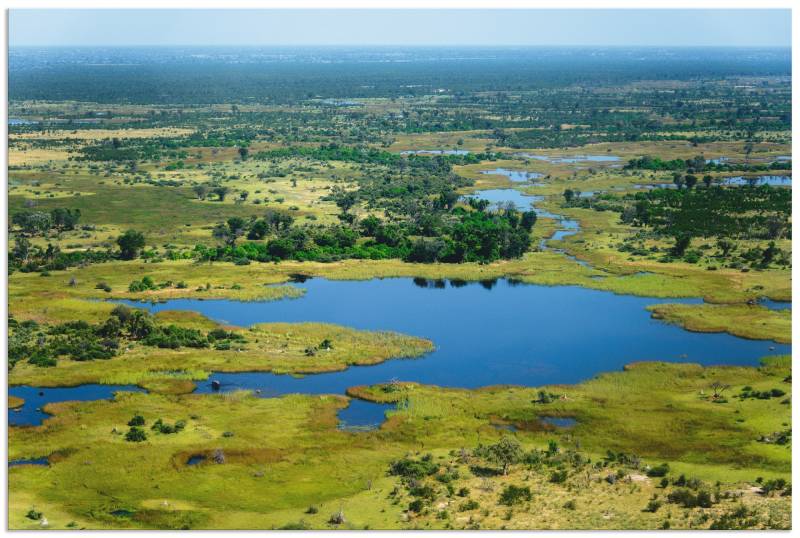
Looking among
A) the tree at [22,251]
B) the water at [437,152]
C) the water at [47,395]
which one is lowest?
the water at [47,395]

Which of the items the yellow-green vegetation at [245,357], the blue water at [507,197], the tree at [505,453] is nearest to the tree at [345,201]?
the blue water at [507,197]

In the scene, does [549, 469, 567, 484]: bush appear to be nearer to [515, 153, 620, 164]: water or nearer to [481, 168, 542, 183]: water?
[481, 168, 542, 183]: water

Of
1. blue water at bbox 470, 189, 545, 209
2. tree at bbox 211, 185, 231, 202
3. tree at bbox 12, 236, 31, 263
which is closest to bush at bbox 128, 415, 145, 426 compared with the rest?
tree at bbox 12, 236, 31, 263

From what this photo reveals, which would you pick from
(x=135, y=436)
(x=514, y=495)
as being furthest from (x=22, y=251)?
(x=514, y=495)

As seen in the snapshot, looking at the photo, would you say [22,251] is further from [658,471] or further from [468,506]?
[658,471]

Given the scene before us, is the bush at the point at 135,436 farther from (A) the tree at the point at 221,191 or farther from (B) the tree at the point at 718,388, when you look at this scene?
(A) the tree at the point at 221,191

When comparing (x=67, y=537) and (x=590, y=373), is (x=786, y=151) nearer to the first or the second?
(x=590, y=373)
